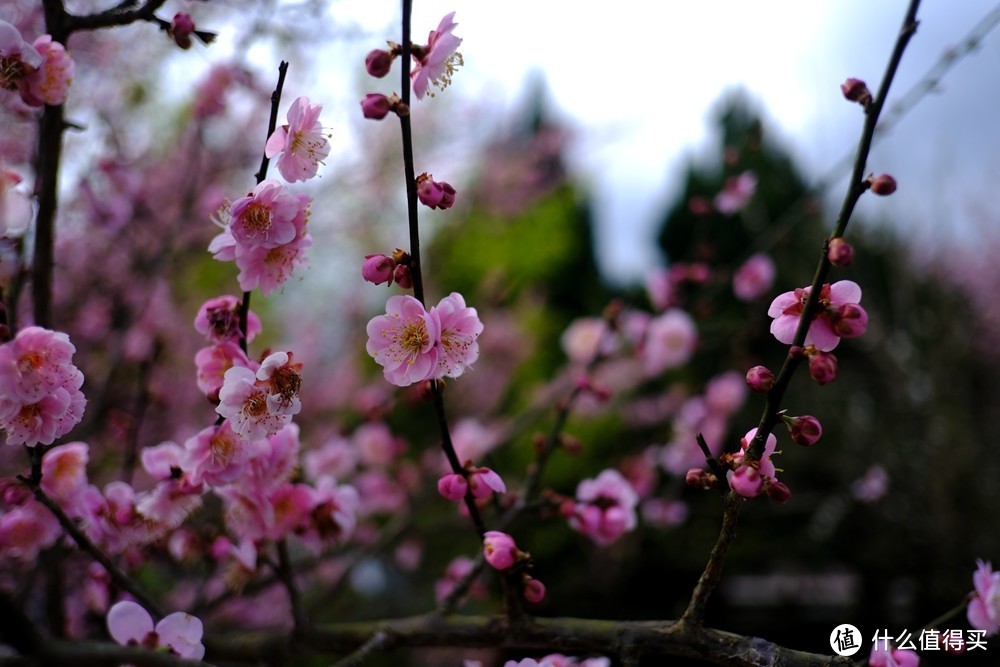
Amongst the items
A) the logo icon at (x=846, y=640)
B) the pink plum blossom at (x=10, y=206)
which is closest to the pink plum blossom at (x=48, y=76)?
the pink plum blossom at (x=10, y=206)

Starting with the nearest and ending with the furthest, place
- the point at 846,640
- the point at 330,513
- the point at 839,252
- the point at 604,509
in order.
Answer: the point at 839,252 → the point at 846,640 → the point at 330,513 → the point at 604,509

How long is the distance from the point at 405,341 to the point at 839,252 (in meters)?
0.49

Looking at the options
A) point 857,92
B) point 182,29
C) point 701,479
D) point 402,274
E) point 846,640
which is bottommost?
point 846,640

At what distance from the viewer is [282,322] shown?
5.77 m

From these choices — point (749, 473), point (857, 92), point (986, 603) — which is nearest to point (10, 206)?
point (749, 473)

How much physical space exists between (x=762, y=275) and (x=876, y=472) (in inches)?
37.8

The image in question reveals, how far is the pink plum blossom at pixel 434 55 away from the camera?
850 mm

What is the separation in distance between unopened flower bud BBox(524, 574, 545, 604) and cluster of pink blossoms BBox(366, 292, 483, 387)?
31cm

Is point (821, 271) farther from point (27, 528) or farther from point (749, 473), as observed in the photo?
point (27, 528)

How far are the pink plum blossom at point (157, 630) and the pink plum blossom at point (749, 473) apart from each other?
0.67m

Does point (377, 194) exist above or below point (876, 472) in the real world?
above

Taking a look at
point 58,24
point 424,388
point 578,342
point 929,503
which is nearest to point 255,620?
point 578,342

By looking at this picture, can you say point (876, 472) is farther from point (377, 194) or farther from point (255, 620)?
point (377, 194)

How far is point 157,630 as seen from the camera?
3.00 ft
